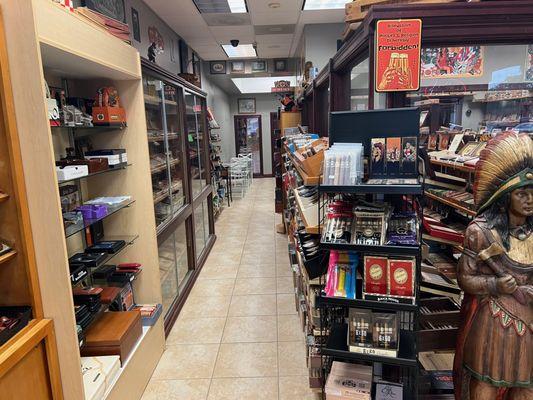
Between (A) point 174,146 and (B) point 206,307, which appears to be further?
(A) point 174,146

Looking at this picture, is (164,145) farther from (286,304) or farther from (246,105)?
(246,105)

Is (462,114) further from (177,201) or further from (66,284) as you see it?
(66,284)

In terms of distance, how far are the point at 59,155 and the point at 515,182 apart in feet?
7.94

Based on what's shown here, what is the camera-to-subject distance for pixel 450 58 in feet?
10.6

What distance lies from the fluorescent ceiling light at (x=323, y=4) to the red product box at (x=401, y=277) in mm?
4070

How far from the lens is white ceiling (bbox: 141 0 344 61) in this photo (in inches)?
185

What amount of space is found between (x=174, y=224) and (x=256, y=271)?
150 cm

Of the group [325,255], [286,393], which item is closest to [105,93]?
[325,255]

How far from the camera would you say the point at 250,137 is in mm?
13102

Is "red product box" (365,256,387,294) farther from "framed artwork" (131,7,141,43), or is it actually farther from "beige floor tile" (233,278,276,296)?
"framed artwork" (131,7,141,43)

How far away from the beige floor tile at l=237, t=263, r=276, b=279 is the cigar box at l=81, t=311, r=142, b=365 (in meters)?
2.13

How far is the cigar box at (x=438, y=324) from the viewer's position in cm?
197

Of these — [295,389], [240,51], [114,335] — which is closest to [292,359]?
[295,389]

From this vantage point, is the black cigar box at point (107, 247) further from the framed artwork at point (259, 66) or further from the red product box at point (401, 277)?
the framed artwork at point (259, 66)
